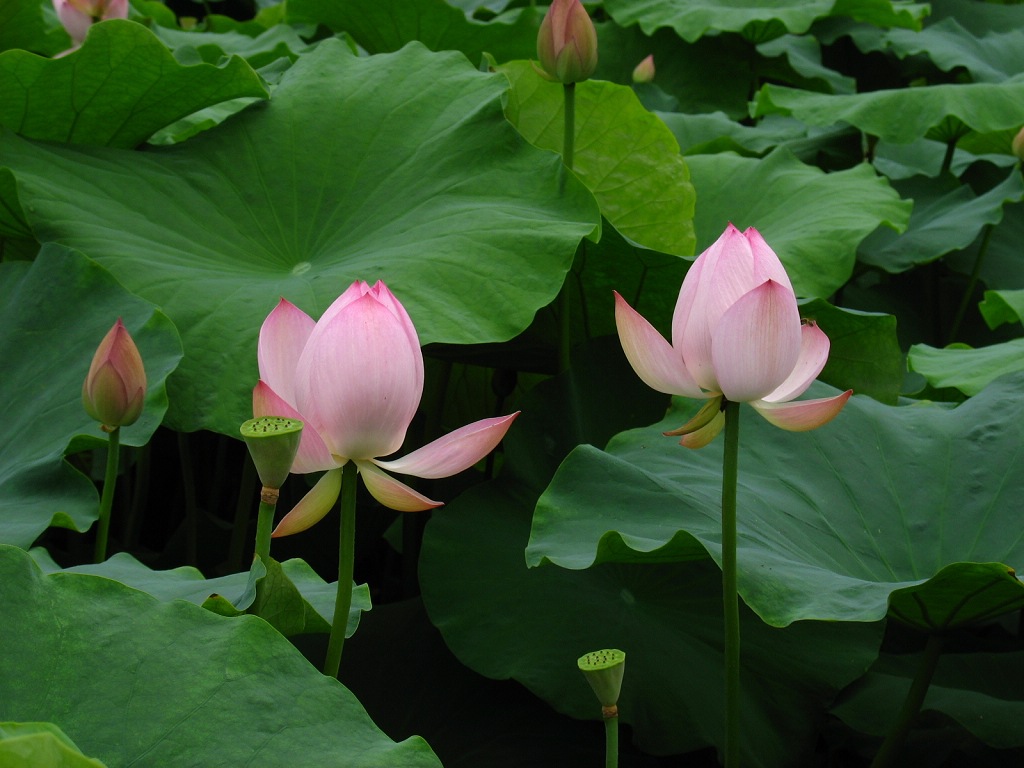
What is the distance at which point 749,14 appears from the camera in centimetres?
255

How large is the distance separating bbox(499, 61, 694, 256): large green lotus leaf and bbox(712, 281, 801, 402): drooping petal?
2.90 feet

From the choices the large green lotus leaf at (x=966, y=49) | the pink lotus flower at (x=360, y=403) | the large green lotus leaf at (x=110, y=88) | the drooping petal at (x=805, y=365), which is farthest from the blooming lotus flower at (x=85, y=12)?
the large green lotus leaf at (x=966, y=49)

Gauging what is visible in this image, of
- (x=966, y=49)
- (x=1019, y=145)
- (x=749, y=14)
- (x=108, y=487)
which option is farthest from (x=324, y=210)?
(x=966, y=49)

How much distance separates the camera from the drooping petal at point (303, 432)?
687 mm

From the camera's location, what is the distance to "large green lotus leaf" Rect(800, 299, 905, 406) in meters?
1.43

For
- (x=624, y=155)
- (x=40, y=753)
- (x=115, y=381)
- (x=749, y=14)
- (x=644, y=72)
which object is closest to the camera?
(x=40, y=753)

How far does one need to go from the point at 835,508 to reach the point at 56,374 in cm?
81

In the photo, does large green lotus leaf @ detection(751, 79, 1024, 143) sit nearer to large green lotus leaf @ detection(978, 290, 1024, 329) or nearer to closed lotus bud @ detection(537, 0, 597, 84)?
large green lotus leaf @ detection(978, 290, 1024, 329)

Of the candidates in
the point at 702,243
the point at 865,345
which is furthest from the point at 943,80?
the point at 865,345

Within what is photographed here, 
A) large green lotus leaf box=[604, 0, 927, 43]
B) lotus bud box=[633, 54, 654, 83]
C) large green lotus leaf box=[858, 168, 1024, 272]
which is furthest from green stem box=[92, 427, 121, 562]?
large green lotus leaf box=[604, 0, 927, 43]

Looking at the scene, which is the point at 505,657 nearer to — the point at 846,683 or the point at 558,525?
the point at 558,525

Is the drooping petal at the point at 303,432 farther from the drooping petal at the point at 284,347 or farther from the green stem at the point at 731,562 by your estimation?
the green stem at the point at 731,562

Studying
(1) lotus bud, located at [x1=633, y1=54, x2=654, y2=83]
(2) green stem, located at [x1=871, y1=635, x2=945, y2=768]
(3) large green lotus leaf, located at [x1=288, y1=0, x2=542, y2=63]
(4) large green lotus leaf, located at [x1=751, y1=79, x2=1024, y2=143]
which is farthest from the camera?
(1) lotus bud, located at [x1=633, y1=54, x2=654, y2=83]

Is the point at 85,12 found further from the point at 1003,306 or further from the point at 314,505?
the point at 1003,306
